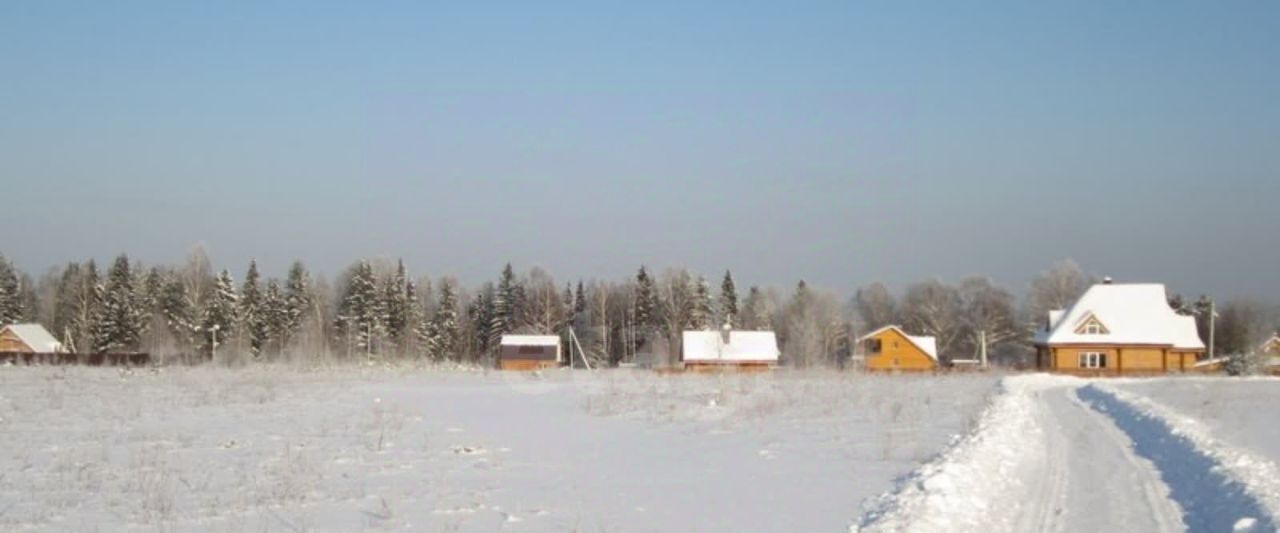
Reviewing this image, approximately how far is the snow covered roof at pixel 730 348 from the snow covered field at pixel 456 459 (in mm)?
43463

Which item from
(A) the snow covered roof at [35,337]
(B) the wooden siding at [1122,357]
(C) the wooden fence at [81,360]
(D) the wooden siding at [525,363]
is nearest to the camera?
(C) the wooden fence at [81,360]

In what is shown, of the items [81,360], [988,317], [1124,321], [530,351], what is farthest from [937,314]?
[81,360]

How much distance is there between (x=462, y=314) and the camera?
10381cm

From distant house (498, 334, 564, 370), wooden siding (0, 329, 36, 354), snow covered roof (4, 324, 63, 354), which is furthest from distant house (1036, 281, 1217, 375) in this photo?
wooden siding (0, 329, 36, 354)

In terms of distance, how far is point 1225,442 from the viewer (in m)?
17.9

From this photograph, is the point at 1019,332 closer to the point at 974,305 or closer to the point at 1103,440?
the point at 974,305

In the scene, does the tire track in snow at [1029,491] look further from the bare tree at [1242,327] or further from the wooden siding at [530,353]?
the bare tree at [1242,327]

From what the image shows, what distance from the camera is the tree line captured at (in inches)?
3260

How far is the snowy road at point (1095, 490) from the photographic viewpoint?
1023 centimetres

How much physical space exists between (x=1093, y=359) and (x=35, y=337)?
253ft

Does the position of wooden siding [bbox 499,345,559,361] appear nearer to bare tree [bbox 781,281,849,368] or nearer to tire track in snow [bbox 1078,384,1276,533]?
bare tree [bbox 781,281,849,368]

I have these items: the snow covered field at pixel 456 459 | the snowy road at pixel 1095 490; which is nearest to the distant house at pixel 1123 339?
the snow covered field at pixel 456 459

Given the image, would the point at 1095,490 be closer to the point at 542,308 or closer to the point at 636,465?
the point at 636,465

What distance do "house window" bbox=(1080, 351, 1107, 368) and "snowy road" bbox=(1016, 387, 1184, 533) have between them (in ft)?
180
